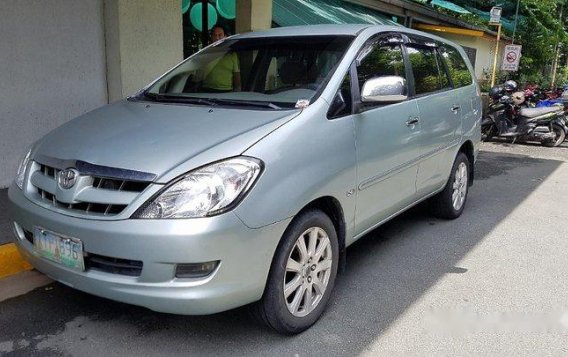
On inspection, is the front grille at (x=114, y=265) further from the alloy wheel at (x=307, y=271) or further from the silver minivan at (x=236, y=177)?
the alloy wheel at (x=307, y=271)

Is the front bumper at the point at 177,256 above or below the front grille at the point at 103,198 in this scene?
below

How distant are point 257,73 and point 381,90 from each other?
0.93 m

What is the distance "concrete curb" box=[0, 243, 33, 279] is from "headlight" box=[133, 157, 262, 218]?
174 cm

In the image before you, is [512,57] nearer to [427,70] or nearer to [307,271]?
[427,70]

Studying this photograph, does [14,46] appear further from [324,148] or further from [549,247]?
[549,247]

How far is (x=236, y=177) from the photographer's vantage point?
8.27ft

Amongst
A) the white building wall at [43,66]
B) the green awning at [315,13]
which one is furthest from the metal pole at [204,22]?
the white building wall at [43,66]

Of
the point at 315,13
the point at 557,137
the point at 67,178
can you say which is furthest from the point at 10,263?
the point at 557,137

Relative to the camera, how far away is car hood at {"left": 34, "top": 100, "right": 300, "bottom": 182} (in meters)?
2.56

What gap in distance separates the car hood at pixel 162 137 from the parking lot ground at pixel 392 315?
100 cm

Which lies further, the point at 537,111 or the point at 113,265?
the point at 537,111

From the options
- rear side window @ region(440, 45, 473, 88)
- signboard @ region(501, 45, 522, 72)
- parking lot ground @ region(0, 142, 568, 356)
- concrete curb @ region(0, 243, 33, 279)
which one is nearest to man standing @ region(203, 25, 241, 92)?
parking lot ground @ region(0, 142, 568, 356)

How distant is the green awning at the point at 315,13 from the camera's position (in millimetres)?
9156

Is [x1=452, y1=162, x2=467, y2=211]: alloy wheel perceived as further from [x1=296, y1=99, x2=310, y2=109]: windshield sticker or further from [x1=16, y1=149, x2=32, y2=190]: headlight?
[x1=16, y1=149, x2=32, y2=190]: headlight
